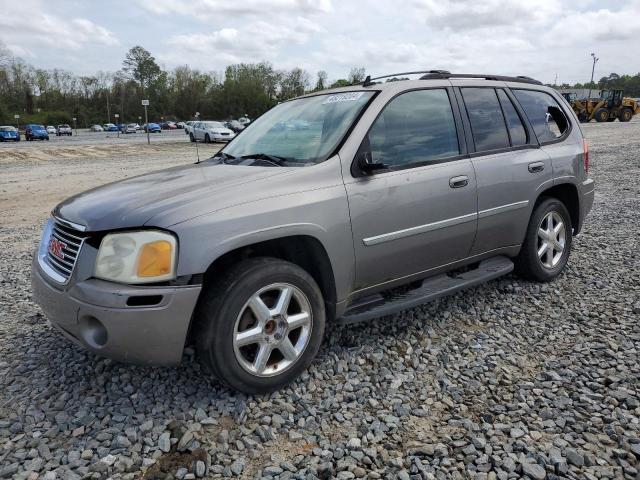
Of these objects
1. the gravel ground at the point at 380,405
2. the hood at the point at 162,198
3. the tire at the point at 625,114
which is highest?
the tire at the point at 625,114

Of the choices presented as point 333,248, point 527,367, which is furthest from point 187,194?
point 527,367

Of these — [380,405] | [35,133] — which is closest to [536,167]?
[380,405]

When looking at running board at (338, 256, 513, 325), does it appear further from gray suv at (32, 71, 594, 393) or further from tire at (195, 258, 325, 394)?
tire at (195, 258, 325, 394)

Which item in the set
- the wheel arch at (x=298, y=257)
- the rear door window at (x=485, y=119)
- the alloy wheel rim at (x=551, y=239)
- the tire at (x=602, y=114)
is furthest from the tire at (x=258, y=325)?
the tire at (x=602, y=114)

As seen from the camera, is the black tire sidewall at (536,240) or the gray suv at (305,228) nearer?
the gray suv at (305,228)

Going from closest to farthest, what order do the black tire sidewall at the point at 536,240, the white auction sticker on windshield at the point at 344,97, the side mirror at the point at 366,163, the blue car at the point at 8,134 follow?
1. the side mirror at the point at 366,163
2. the white auction sticker on windshield at the point at 344,97
3. the black tire sidewall at the point at 536,240
4. the blue car at the point at 8,134

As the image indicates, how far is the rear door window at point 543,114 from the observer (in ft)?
14.6

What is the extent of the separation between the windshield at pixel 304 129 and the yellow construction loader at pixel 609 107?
4135cm

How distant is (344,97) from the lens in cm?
368

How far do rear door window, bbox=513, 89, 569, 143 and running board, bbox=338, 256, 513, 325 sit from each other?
124 cm

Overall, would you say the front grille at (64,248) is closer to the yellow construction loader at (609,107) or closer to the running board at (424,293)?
the running board at (424,293)

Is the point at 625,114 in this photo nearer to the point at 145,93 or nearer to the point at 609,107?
the point at 609,107

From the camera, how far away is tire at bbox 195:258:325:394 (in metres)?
2.64

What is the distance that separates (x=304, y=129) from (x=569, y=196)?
2.83 meters
